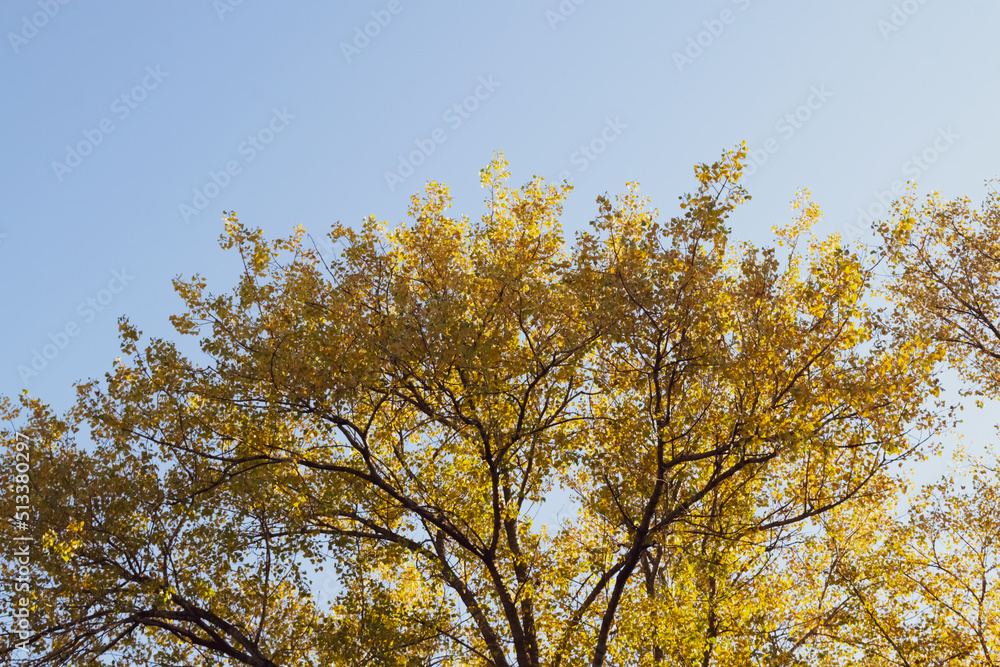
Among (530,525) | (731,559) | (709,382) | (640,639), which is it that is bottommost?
(640,639)

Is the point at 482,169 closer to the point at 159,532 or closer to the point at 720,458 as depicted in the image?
the point at 720,458

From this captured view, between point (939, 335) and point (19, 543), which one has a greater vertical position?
point (939, 335)

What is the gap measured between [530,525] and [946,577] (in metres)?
9.64

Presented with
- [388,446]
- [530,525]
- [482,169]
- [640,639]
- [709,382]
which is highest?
[482,169]

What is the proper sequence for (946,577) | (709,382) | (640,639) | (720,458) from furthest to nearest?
(946,577) → (640,639) → (709,382) → (720,458)

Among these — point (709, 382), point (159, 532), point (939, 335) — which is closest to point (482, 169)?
point (709, 382)

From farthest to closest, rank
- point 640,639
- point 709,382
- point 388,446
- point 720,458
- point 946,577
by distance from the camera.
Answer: point 946,577 < point 388,446 < point 640,639 < point 709,382 < point 720,458

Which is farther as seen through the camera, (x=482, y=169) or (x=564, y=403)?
(x=482, y=169)

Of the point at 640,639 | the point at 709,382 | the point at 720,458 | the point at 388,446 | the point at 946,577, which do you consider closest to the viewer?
the point at 720,458

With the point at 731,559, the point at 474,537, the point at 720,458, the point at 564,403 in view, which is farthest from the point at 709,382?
the point at 474,537

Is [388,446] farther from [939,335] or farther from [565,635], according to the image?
[939,335]

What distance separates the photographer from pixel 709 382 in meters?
12.4

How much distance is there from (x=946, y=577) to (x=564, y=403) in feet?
32.2

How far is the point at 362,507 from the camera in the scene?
13.1m
